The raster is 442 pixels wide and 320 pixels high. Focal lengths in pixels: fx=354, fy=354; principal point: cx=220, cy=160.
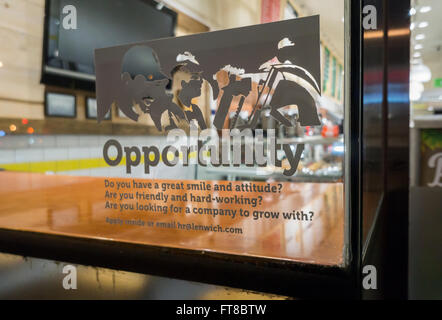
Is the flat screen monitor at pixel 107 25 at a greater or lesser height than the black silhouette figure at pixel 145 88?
greater

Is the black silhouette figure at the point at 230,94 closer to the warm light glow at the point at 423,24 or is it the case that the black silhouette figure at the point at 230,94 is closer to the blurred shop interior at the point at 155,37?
the blurred shop interior at the point at 155,37

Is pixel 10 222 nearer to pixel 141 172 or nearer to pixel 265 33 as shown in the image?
pixel 141 172

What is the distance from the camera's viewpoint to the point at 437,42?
28.5 ft

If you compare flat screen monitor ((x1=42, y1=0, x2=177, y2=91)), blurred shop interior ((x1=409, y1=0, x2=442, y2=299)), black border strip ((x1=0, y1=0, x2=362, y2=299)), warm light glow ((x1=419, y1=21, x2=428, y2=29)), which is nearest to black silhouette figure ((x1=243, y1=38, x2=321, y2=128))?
black border strip ((x1=0, y1=0, x2=362, y2=299))

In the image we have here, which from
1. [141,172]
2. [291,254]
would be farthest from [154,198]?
[291,254]

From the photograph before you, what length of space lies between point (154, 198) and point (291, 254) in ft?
1.01

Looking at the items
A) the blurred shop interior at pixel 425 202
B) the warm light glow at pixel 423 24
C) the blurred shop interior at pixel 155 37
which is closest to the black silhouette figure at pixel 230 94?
the blurred shop interior at pixel 155 37

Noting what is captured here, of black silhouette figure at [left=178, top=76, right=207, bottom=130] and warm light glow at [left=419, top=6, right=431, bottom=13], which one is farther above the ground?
warm light glow at [left=419, top=6, right=431, bottom=13]

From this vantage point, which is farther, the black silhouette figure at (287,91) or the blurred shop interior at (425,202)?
the blurred shop interior at (425,202)

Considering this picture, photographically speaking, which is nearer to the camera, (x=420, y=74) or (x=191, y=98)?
(x=191, y=98)

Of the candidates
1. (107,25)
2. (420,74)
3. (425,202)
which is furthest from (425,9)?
(107,25)

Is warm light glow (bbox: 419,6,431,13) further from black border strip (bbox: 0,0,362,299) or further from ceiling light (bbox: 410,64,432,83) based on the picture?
black border strip (bbox: 0,0,362,299)

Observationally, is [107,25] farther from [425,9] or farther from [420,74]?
[425,9]

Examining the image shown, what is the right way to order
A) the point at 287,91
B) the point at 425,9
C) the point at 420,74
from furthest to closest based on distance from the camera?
the point at 425,9 → the point at 420,74 → the point at 287,91
